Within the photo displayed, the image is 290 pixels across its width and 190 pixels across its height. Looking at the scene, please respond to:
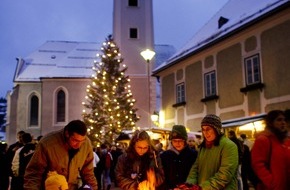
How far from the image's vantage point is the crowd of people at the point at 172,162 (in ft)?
14.6

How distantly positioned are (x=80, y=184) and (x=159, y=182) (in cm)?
111

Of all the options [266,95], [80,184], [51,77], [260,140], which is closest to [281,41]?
[266,95]

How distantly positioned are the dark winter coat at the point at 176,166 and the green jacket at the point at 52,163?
1522mm

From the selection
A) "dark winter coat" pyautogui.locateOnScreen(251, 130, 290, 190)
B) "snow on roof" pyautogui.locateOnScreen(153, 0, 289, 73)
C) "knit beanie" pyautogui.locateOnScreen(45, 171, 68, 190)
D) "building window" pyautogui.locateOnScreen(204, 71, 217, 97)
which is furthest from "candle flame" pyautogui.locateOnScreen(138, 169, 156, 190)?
"building window" pyautogui.locateOnScreen(204, 71, 217, 97)

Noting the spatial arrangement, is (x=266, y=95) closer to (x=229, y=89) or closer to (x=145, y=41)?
(x=229, y=89)

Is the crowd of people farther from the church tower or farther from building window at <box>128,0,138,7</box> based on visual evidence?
building window at <box>128,0,138,7</box>

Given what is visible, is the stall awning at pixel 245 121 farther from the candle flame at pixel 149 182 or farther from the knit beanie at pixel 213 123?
the candle flame at pixel 149 182

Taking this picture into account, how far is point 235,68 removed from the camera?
774 inches

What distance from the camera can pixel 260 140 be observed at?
5160mm

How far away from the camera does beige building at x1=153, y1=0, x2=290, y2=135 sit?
1673 centimetres

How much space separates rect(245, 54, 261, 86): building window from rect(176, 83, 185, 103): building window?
6519mm

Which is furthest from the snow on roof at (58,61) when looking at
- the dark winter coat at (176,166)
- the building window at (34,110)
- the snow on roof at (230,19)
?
the dark winter coat at (176,166)

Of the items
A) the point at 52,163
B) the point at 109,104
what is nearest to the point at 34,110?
the point at 109,104

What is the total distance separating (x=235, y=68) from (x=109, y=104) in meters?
12.2
